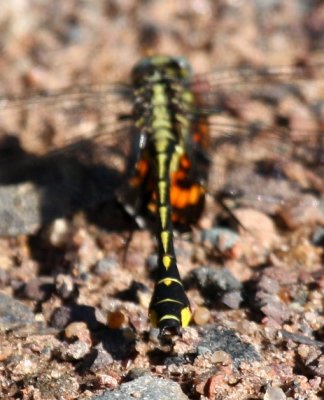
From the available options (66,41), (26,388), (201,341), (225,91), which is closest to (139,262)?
(201,341)

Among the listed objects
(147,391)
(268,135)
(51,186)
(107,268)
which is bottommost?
(147,391)

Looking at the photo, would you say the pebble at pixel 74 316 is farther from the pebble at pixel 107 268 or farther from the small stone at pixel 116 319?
the pebble at pixel 107 268

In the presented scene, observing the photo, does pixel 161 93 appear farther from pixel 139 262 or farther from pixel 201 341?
pixel 201 341

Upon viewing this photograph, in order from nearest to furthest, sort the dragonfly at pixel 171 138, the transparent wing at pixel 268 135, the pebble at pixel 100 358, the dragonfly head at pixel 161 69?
the pebble at pixel 100 358, the dragonfly at pixel 171 138, the transparent wing at pixel 268 135, the dragonfly head at pixel 161 69

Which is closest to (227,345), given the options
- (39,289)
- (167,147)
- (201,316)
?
(201,316)

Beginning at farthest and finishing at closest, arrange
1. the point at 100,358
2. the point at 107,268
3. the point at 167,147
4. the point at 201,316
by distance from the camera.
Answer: the point at 167,147 < the point at 107,268 < the point at 201,316 < the point at 100,358

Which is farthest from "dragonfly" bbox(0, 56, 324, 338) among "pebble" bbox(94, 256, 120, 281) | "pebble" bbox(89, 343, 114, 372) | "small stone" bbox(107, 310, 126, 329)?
"pebble" bbox(89, 343, 114, 372)

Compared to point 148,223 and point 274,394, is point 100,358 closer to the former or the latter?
point 274,394

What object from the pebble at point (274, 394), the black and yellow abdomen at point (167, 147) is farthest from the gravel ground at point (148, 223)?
the black and yellow abdomen at point (167, 147)
